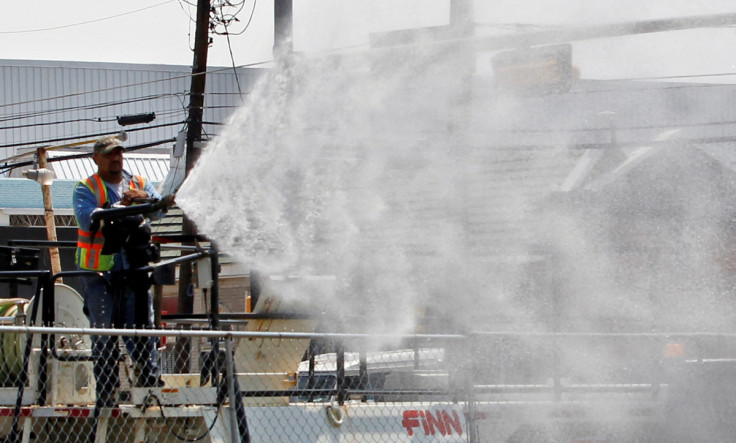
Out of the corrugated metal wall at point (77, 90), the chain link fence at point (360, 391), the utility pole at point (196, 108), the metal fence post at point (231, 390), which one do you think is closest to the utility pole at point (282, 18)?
the utility pole at point (196, 108)

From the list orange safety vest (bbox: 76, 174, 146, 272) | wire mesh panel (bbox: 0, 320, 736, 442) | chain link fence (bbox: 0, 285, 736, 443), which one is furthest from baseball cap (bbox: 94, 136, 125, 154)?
wire mesh panel (bbox: 0, 320, 736, 442)

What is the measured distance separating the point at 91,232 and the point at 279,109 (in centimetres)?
201

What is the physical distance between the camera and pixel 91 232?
6.02m

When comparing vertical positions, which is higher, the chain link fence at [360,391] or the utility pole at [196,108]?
the utility pole at [196,108]

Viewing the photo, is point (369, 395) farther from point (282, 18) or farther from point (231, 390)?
point (282, 18)

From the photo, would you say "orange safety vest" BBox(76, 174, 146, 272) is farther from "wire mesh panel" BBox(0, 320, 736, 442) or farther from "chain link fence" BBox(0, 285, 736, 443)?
"wire mesh panel" BBox(0, 320, 736, 442)

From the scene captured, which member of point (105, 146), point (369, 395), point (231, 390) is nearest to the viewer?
point (231, 390)

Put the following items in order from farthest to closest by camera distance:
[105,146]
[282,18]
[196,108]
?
[196,108]
[282,18]
[105,146]

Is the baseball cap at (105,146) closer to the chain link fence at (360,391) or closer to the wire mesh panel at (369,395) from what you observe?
the chain link fence at (360,391)

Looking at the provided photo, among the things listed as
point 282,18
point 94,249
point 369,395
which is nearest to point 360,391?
point 369,395

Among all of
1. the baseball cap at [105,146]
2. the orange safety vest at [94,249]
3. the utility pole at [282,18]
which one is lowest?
the orange safety vest at [94,249]

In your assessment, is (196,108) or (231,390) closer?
(231,390)

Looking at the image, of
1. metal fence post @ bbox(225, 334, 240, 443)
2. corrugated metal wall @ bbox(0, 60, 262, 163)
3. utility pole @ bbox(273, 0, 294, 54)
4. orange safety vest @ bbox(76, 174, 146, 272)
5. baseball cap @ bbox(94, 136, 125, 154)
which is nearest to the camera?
metal fence post @ bbox(225, 334, 240, 443)

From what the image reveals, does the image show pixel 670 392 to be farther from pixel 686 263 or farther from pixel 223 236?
pixel 223 236
